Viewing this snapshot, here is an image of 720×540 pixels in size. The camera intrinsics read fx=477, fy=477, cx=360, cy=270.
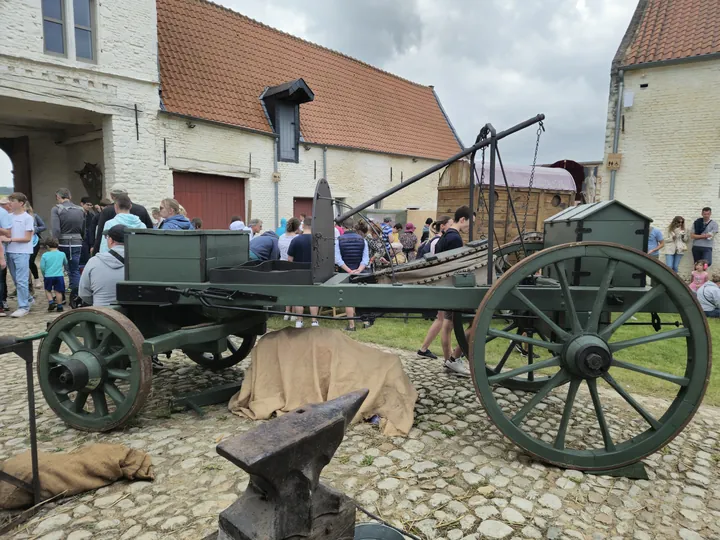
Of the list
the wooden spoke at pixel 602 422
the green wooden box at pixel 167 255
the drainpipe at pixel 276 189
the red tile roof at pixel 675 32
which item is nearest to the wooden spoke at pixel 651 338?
the wooden spoke at pixel 602 422

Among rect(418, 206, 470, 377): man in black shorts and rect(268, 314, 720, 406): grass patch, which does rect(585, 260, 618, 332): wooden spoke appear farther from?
rect(268, 314, 720, 406): grass patch

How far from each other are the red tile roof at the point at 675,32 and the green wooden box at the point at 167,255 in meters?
13.1

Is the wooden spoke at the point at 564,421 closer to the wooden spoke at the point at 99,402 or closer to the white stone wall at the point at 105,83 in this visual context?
the wooden spoke at the point at 99,402

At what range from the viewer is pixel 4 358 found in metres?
5.54

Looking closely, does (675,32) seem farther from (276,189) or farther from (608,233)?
(608,233)

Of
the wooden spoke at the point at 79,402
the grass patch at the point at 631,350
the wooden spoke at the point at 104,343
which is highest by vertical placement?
the wooden spoke at the point at 104,343

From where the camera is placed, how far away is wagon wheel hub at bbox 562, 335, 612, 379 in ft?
9.65

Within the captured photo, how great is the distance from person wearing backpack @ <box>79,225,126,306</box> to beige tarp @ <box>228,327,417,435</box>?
1.41m

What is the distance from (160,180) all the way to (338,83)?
32.3 feet

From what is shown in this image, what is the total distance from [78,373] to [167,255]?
40.3 inches

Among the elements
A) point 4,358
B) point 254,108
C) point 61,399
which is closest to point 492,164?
point 61,399

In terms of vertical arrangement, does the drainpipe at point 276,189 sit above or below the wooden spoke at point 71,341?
above

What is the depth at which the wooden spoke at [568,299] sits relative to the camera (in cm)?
298

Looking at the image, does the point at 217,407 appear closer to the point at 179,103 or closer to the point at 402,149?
the point at 179,103
